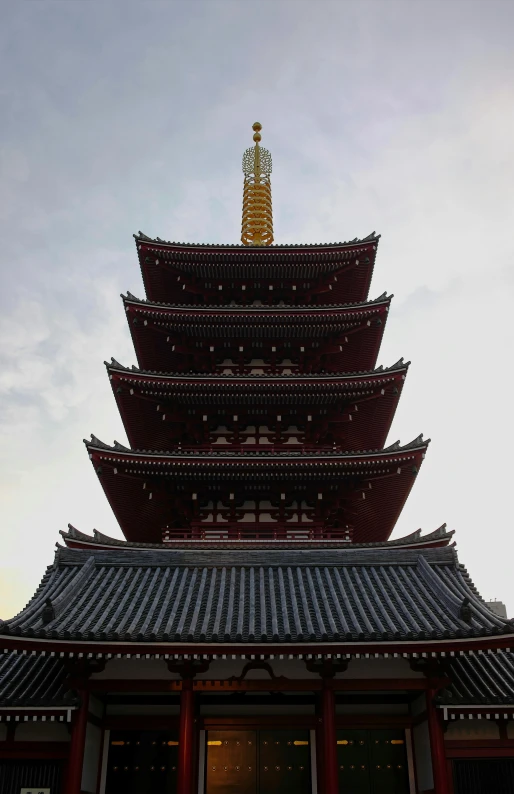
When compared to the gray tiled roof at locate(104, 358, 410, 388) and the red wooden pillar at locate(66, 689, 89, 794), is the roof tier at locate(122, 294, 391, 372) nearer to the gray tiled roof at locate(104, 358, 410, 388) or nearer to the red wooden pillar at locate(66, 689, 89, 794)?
the gray tiled roof at locate(104, 358, 410, 388)

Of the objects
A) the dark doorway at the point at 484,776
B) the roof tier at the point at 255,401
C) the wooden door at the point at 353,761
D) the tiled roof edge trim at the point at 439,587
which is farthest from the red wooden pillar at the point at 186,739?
the roof tier at the point at 255,401

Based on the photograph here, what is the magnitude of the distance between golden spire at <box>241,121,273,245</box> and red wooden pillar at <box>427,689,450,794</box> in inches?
816

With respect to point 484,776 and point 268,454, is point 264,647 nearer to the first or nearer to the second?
point 484,776

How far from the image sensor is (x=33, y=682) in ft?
46.1

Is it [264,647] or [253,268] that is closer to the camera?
[264,647]

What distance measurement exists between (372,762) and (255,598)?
440 centimetres

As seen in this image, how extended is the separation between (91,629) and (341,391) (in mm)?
10641

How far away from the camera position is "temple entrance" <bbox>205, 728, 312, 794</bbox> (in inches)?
584

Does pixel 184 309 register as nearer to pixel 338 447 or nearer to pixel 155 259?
pixel 155 259

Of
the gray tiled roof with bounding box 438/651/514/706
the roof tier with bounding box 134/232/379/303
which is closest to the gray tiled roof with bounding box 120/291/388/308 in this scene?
the roof tier with bounding box 134/232/379/303

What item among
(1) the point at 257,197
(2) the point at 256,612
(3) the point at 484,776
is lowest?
(3) the point at 484,776

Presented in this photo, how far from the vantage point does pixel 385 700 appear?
1520 cm

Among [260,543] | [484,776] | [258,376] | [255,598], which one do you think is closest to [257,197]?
[258,376]

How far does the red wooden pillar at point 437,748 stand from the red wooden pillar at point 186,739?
4.85 meters
